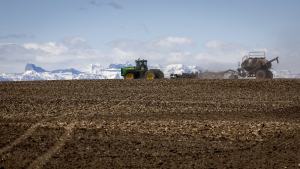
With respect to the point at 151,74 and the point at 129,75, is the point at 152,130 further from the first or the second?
the point at 129,75

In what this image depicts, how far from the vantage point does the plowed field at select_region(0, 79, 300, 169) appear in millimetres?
10344

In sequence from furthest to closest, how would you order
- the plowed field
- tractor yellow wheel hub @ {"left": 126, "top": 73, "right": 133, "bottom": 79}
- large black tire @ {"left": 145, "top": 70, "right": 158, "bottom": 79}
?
tractor yellow wheel hub @ {"left": 126, "top": 73, "right": 133, "bottom": 79} → large black tire @ {"left": 145, "top": 70, "right": 158, "bottom": 79} → the plowed field

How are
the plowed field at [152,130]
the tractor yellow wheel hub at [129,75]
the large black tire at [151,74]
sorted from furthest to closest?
1. the tractor yellow wheel hub at [129,75]
2. the large black tire at [151,74]
3. the plowed field at [152,130]

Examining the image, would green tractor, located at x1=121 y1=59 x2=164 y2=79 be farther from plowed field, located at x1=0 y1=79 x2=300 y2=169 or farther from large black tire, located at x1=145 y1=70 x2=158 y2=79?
plowed field, located at x1=0 y1=79 x2=300 y2=169

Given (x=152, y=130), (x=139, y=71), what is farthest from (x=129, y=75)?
(x=152, y=130)

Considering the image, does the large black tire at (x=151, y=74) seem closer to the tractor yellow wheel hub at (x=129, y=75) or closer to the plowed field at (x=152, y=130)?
the tractor yellow wheel hub at (x=129, y=75)

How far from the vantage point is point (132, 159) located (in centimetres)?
1035

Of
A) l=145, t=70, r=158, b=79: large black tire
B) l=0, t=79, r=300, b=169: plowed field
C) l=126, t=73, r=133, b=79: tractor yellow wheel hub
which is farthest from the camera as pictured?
l=126, t=73, r=133, b=79: tractor yellow wheel hub

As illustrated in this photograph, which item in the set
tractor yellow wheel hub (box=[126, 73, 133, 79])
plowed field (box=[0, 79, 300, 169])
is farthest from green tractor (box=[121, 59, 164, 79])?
plowed field (box=[0, 79, 300, 169])

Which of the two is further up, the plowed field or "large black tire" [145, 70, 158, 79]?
"large black tire" [145, 70, 158, 79]

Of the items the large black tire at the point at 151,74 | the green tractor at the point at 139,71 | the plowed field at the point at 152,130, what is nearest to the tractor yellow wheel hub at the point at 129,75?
the green tractor at the point at 139,71

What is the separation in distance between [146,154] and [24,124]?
22.9ft

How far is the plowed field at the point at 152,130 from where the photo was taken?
10.3 meters

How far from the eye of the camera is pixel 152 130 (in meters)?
13.7
